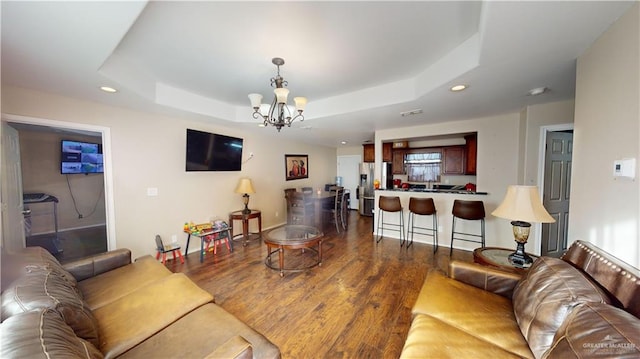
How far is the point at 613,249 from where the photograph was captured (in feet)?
4.29

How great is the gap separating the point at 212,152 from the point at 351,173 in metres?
4.64

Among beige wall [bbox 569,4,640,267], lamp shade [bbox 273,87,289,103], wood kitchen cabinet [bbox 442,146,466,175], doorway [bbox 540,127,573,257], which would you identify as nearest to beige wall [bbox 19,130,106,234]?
lamp shade [bbox 273,87,289,103]

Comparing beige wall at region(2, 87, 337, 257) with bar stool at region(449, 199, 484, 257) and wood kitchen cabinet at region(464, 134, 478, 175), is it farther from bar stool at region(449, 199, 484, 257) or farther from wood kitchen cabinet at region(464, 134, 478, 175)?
wood kitchen cabinet at region(464, 134, 478, 175)

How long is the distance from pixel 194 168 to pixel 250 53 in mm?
2425

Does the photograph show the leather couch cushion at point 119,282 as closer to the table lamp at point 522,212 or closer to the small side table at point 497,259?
the small side table at point 497,259

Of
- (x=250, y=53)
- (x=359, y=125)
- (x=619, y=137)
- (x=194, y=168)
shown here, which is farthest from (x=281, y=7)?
(x=194, y=168)

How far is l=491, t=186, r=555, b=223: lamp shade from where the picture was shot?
1.79m

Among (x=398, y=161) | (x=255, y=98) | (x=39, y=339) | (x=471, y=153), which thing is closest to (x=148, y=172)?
(x=255, y=98)

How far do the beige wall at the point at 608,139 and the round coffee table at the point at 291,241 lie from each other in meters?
2.52

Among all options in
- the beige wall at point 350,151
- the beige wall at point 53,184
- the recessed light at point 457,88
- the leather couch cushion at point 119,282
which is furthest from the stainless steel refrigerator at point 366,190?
the beige wall at point 53,184

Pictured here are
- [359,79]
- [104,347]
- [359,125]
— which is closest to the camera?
[104,347]

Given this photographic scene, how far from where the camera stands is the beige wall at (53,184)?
4.41 metres

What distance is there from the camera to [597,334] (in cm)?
85

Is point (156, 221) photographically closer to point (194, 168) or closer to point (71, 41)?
point (194, 168)
